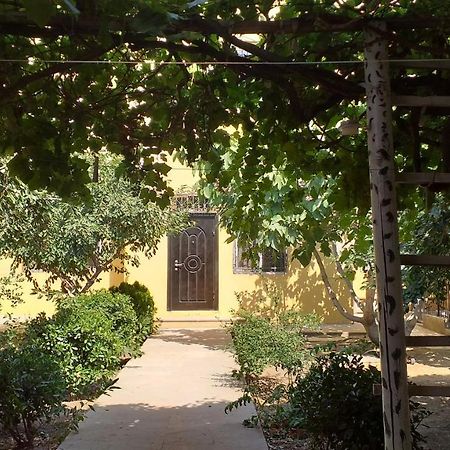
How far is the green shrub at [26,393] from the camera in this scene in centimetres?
518

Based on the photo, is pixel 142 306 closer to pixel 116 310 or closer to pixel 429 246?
pixel 116 310

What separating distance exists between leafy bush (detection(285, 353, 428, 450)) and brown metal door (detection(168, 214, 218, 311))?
1046 centimetres

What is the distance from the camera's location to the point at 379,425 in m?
4.07

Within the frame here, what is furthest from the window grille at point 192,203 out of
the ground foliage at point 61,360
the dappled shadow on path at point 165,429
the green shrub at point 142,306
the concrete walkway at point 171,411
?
the dappled shadow on path at point 165,429

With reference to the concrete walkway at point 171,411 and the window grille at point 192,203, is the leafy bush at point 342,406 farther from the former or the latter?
the window grille at point 192,203

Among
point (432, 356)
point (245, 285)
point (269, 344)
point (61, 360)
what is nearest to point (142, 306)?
point (245, 285)

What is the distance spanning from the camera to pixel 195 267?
600 inches

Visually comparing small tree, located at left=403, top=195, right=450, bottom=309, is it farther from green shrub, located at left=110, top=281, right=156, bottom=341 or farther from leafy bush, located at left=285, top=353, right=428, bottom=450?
green shrub, located at left=110, top=281, right=156, bottom=341

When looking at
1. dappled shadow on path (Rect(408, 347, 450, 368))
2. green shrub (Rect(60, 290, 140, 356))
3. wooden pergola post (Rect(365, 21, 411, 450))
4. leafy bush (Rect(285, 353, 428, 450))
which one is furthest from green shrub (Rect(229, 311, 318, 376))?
wooden pergola post (Rect(365, 21, 411, 450))

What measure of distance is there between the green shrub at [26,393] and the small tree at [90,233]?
340 cm

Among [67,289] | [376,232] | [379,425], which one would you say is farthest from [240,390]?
[376,232]

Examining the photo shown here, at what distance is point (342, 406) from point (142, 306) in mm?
8376

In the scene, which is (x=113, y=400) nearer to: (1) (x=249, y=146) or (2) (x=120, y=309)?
(2) (x=120, y=309)

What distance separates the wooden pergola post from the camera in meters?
2.26
